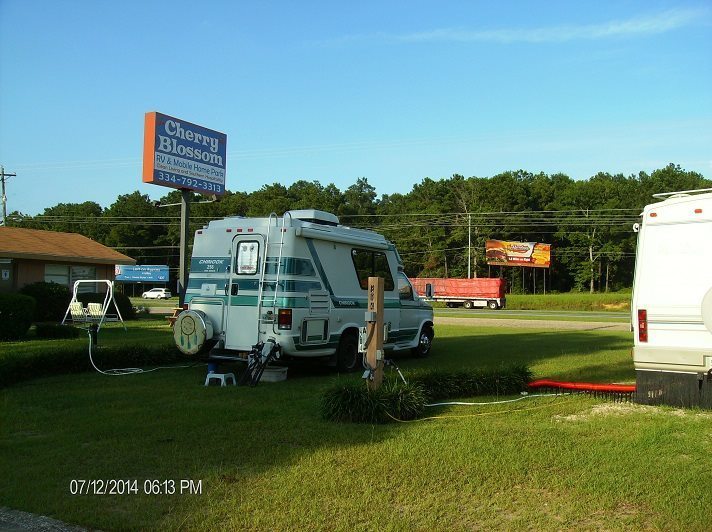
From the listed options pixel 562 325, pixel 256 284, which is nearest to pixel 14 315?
pixel 256 284

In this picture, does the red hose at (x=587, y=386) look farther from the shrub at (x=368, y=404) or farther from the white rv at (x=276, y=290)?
the white rv at (x=276, y=290)

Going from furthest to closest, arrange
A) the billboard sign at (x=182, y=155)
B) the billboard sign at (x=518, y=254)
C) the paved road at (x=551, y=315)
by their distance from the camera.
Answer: the billboard sign at (x=518, y=254), the paved road at (x=551, y=315), the billboard sign at (x=182, y=155)

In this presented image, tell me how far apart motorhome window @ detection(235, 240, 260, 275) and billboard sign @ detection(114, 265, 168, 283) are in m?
68.0

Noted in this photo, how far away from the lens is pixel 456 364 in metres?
13.4

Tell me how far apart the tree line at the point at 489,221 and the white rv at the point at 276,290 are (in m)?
61.4

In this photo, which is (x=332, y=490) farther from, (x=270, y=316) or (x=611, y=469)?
(x=270, y=316)

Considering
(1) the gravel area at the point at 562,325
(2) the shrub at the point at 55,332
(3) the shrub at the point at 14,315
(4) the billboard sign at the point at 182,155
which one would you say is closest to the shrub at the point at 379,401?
(2) the shrub at the point at 55,332

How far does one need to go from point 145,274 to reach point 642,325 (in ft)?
246

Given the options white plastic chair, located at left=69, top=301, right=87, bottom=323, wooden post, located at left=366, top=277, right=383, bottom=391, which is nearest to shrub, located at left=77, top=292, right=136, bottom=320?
white plastic chair, located at left=69, top=301, right=87, bottom=323

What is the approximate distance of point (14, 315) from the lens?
16.8 m

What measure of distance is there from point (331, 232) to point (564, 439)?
6.15m

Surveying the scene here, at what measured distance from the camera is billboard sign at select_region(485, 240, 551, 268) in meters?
72.6

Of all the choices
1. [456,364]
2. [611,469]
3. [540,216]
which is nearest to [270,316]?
[456,364]

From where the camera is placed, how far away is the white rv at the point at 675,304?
7719 millimetres
